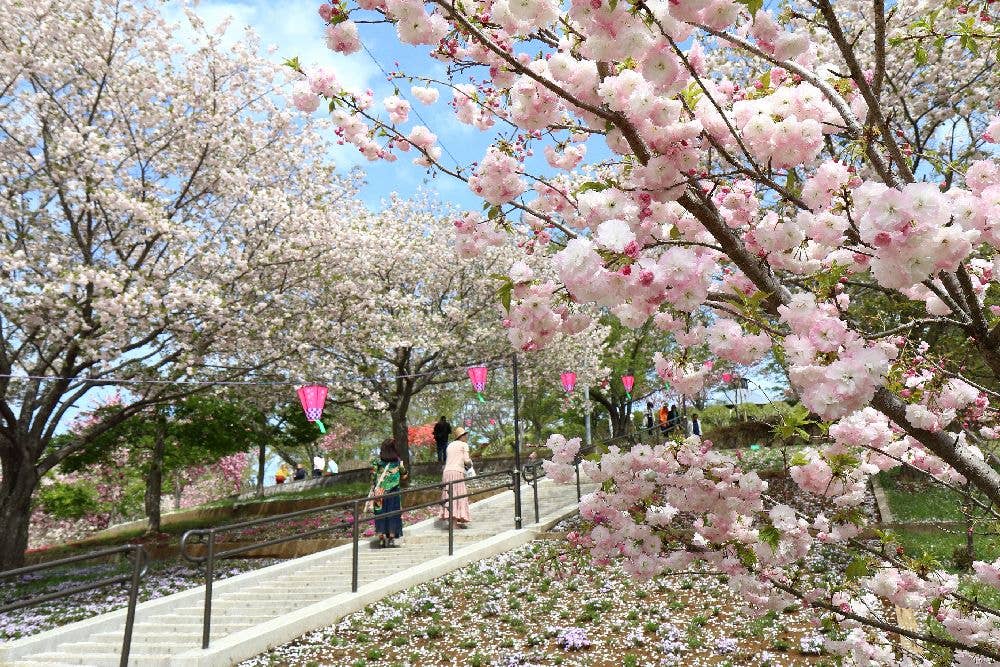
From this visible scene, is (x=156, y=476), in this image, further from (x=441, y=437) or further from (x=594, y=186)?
(x=594, y=186)

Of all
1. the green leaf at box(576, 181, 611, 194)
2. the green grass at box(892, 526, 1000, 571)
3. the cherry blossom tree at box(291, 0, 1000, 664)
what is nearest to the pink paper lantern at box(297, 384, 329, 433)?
the cherry blossom tree at box(291, 0, 1000, 664)

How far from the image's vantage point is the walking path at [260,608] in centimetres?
620

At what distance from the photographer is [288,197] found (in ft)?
40.7

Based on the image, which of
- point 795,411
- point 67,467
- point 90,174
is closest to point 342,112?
point 795,411

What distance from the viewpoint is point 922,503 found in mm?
11750

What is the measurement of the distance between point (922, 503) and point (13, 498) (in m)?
15.8

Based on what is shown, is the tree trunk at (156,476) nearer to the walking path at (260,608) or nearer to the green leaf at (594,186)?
the walking path at (260,608)

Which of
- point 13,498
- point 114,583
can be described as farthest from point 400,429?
point 114,583

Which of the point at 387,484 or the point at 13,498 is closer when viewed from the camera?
the point at 387,484

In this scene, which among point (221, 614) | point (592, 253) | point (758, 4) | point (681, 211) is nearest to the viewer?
point (758, 4)

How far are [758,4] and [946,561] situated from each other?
8359 mm

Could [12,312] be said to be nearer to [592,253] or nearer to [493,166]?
[493,166]

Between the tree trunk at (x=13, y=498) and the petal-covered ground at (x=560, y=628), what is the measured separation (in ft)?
24.3

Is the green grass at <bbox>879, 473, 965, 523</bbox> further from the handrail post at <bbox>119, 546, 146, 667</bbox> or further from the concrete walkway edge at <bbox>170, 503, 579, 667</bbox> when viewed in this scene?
the handrail post at <bbox>119, 546, 146, 667</bbox>
